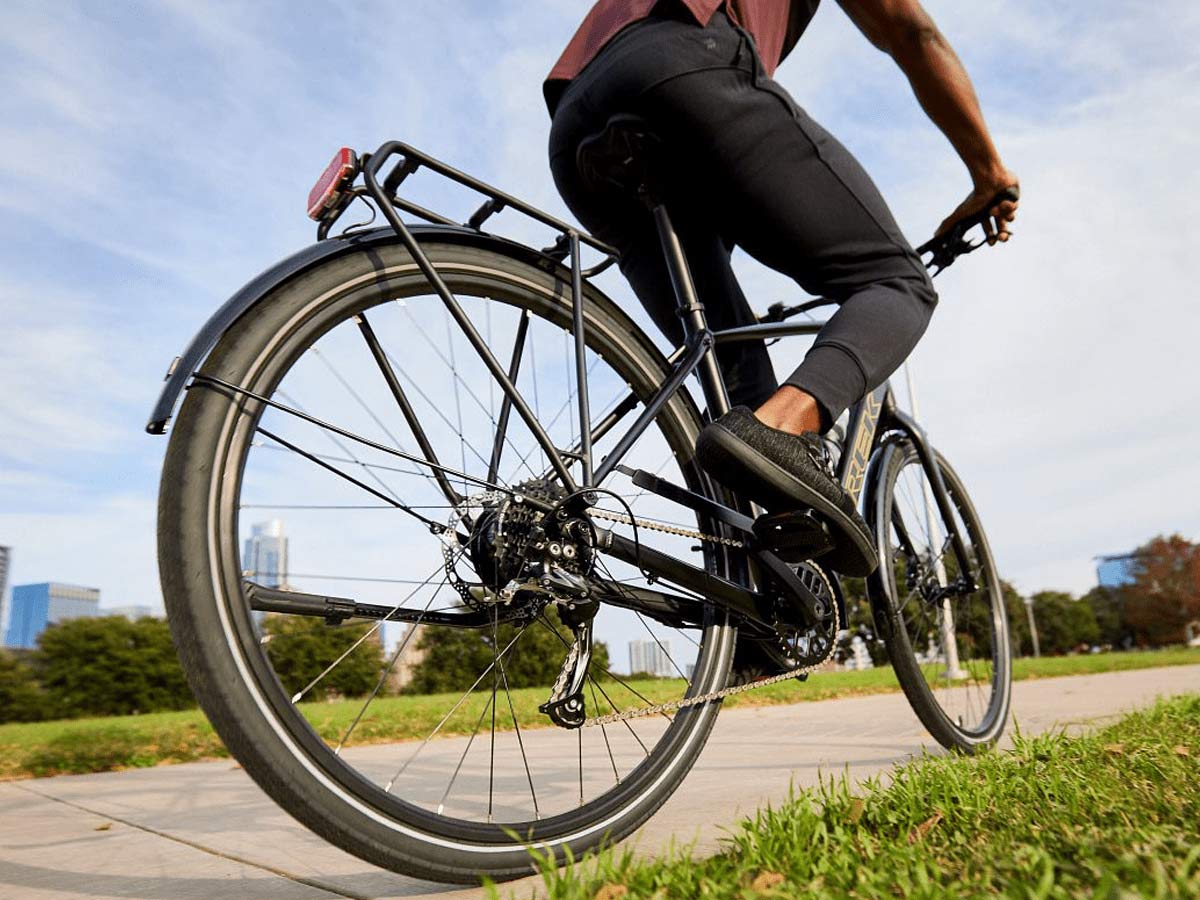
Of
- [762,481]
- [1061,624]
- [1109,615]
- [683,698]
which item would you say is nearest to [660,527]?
[762,481]

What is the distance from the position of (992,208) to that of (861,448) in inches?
32.4

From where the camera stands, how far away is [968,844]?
1273mm

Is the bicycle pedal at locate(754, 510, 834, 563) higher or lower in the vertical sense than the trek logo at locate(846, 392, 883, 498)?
lower

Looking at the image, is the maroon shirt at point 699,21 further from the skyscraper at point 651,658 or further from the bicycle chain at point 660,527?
the skyscraper at point 651,658

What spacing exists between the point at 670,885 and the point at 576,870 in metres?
0.36

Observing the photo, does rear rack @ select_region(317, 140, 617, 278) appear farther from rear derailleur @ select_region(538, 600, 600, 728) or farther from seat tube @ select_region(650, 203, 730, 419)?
rear derailleur @ select_region(538, 600, 600, 728)

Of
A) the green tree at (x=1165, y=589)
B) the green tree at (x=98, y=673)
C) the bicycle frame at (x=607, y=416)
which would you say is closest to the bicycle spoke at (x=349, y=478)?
the bicycle frame at (x=607, y=416)

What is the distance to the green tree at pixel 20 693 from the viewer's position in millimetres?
22328

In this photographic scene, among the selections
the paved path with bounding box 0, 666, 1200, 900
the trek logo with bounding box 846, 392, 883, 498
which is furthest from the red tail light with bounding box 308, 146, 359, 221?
the trek logo with bounding box 846, 392, 883, 498

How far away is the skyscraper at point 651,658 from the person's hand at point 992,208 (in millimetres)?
1577

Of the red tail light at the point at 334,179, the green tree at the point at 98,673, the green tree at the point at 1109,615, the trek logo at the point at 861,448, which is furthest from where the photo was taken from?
the green tree at the point at 1109,615

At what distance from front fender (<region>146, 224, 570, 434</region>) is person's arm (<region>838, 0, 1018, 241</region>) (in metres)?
1.18

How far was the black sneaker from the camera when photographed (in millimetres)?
1728

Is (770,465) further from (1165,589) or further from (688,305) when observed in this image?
(1165,589)
